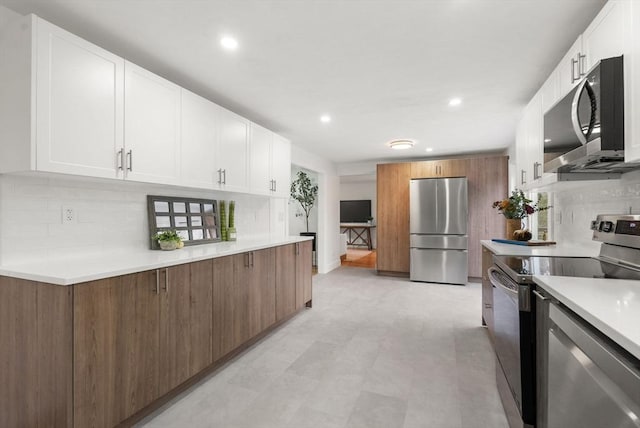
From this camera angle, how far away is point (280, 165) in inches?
152

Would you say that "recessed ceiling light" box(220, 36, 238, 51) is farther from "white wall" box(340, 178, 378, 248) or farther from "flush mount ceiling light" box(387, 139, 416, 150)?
"white wall" box(340, 178, 378, 248)

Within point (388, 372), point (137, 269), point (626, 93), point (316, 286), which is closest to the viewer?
point (626, 93)

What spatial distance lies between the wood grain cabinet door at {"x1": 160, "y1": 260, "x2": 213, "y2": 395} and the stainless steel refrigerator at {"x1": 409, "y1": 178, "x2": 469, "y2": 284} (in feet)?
12.9

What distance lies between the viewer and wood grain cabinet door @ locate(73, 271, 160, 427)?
4.64 feet

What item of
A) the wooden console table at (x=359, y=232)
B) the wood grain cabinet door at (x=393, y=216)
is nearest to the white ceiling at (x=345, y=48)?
the wood grain cabinet door at (x=393, y=216)

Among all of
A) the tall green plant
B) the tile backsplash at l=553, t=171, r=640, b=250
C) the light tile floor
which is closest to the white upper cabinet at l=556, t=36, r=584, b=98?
the tile backsplash at l=553, t=171, r=640, b=250

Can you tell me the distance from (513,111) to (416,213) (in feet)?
7.36

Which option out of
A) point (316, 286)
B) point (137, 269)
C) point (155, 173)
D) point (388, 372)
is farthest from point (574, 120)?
point (316, 286)

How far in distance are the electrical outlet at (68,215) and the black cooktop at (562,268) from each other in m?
2.58

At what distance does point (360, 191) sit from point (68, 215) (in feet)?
29.4

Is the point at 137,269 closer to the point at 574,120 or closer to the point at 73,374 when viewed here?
the point at 73,374

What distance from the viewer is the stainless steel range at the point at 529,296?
138cm

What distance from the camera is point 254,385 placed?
213 centimetres

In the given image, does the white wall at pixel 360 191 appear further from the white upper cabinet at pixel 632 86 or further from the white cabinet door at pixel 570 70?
the white upper cabinet at pixel 632 86
